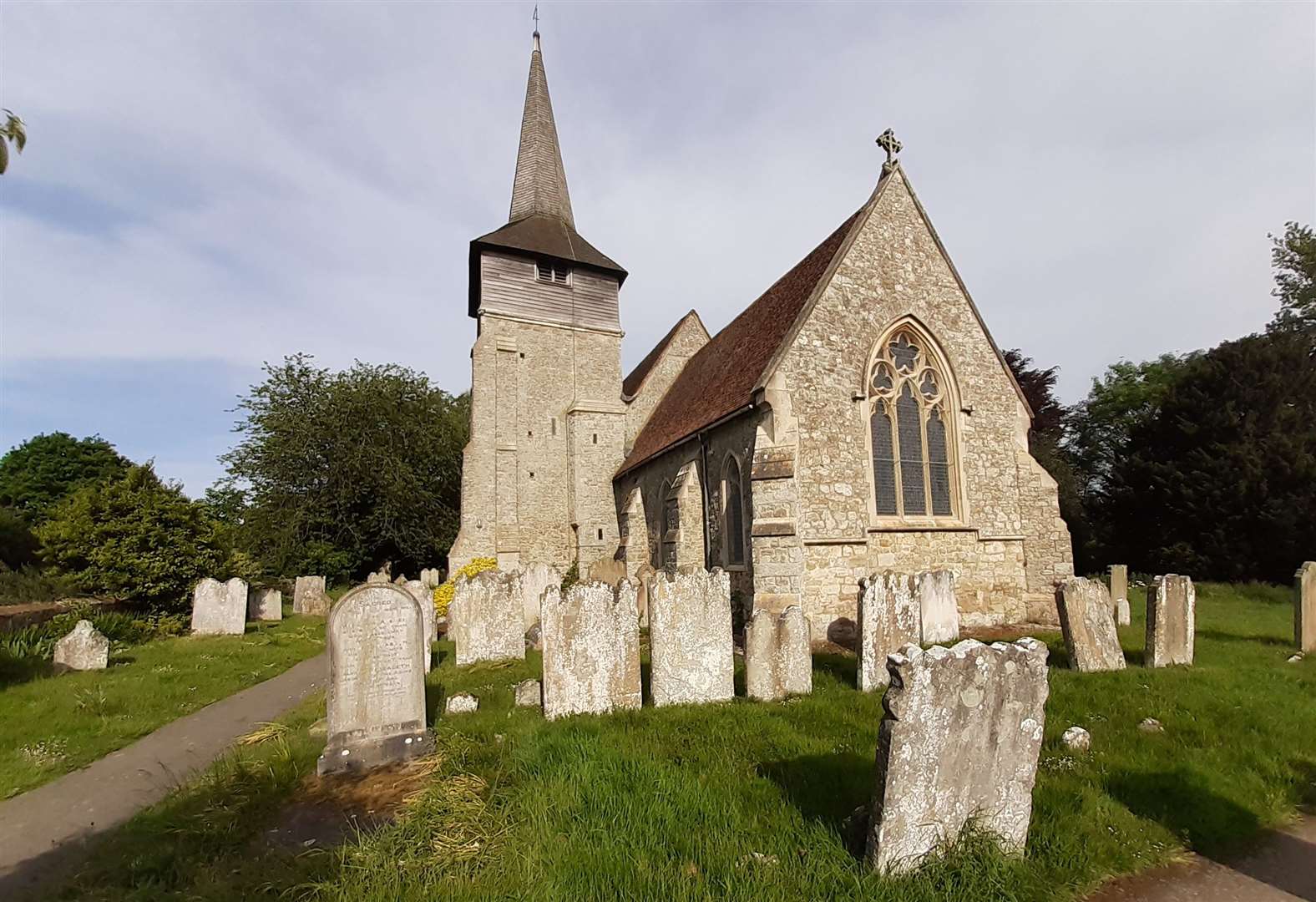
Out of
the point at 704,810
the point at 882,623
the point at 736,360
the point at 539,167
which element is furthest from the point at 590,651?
the point at 539,167

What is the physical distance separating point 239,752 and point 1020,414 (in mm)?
13687

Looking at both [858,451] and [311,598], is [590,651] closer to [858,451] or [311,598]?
[858,451]

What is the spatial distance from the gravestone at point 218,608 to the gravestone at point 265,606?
3.28 meters

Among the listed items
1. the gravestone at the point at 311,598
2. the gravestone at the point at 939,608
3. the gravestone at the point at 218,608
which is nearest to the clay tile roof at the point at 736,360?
the gravestone at the point at 939,608

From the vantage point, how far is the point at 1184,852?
3521 millimetres

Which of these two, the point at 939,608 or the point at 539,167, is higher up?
the point at 539,167

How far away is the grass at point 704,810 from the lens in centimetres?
312

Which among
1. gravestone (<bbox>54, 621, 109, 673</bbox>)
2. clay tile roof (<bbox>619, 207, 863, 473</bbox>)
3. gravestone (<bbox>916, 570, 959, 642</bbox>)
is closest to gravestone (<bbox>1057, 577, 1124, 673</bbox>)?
gravestone (<bbox>916, 570, 959, 642</bbox>)

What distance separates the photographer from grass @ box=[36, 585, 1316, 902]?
10.2 feet

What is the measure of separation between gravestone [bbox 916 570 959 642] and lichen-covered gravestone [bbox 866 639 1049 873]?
17.2 feet

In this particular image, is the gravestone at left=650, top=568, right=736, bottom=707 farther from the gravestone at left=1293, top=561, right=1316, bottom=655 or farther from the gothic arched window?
the gravestone at left=1293, top=561, right=1316, bottom=655

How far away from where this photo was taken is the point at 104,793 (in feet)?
16.5

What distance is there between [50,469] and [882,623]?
46111 millimetres

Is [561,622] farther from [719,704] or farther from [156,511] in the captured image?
[156,511]
